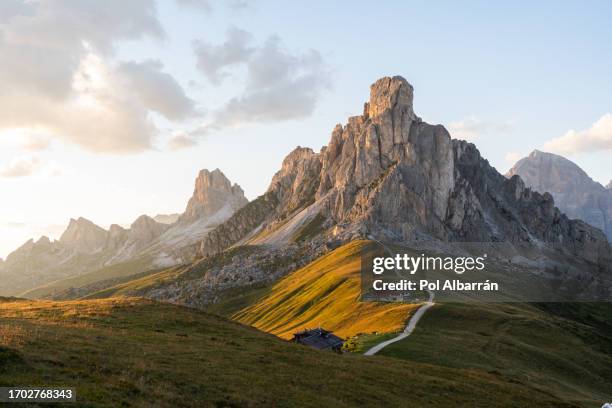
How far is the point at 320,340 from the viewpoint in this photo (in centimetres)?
7331

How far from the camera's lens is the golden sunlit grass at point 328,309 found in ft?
337

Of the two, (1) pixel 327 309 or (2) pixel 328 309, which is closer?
(2) pixel 328 309

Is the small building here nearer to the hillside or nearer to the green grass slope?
the green grass slope

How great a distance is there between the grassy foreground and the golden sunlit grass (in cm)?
4038

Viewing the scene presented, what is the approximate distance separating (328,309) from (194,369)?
104293 mm

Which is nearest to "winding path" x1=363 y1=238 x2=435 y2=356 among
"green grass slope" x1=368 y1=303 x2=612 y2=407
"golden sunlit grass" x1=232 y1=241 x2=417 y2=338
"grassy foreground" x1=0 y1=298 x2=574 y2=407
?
"green grass slope" x1=368 y1=303 x2=612 y2=407

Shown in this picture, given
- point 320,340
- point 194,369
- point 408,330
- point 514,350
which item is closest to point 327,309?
point 408,330

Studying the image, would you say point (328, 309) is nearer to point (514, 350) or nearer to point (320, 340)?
point (514, 350)

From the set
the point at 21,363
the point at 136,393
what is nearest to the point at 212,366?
the point at 136,393

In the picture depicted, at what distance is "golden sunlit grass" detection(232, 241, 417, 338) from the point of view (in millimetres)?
102750

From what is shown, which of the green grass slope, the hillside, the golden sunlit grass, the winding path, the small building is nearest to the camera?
the green grass slope

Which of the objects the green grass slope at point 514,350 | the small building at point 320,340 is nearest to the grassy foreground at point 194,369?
the green grass slope at point 514,350

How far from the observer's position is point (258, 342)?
5097 cm

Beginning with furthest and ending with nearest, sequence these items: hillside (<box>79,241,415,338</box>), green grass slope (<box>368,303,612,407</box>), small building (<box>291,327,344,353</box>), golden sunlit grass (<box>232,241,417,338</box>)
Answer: hillside (<box>79,241,415,338</box>) → golden sunlit grass (<box>232,241,417,338</box>) → small building (<box>291,327,344,353</box>) → green grass slope (<box>368,303,612,407</box>)
